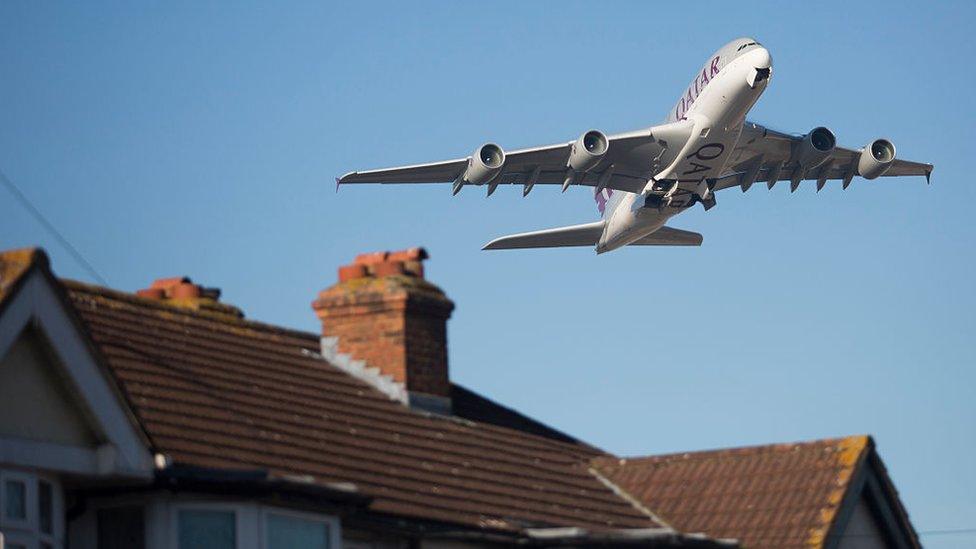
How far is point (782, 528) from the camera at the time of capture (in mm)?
22172

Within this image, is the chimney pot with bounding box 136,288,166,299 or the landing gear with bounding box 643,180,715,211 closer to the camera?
the chimney pot with bounding box 136,288,166,299

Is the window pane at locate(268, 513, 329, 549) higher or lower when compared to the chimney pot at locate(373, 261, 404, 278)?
lower

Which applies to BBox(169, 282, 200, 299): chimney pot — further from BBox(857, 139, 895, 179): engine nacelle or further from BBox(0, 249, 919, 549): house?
BBox(857, 139, 895, 179): engine nacelle

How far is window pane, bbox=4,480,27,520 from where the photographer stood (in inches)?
514

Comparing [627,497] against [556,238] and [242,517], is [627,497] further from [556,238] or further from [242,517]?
[556,238]

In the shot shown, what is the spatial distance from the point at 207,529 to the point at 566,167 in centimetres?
2071

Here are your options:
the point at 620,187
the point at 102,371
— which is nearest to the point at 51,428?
the point at 102,371

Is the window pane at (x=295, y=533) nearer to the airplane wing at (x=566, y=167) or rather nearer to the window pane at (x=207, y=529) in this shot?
the window pane at (x=207, y=529)

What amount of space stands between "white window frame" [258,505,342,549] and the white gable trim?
1111mm

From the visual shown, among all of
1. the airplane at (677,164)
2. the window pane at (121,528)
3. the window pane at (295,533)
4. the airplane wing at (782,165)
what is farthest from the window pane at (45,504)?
the airplane wing at (782,165)

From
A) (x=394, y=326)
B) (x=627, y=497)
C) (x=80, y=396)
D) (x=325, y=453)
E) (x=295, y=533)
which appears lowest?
(x=295, y=533)

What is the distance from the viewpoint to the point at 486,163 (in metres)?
31.4

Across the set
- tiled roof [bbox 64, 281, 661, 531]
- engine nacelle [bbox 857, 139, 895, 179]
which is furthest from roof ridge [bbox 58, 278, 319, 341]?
engine nacelle [bbox 857, 139, 895, 179]

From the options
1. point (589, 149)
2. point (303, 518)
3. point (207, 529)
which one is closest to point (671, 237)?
point (589, 149)
